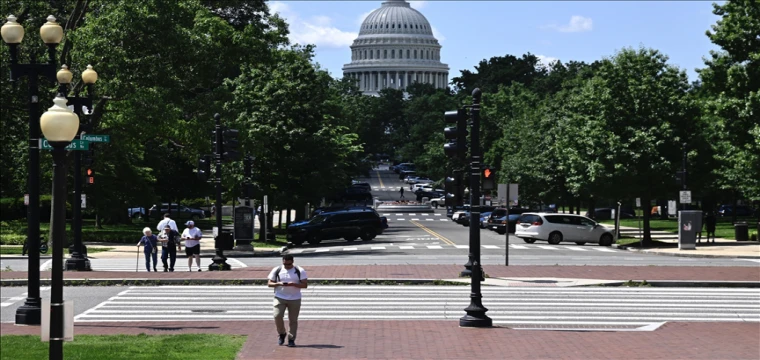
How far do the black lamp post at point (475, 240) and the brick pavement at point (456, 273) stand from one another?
28.2 feet

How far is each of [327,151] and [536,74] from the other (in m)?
136

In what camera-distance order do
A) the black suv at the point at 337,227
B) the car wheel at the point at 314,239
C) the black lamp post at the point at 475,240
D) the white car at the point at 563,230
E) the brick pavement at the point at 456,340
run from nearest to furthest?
the brick pavement at the point at 456,340 → the black lamp post at the point at 475,240 → the white car at the point at 563,230 → the black suv at the point at 337,227 → the car wheel at the point at 314,239

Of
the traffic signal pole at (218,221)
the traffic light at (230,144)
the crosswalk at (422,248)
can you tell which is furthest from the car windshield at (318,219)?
the traffic light at (230,144)

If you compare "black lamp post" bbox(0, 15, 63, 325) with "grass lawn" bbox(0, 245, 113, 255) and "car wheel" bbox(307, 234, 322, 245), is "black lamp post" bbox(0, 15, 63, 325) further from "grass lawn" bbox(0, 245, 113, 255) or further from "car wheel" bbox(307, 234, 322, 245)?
"car wheel" bbox(307, 234, 322, 245)

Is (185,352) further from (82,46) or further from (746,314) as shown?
(82,46)

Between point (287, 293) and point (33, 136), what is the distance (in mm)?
6097

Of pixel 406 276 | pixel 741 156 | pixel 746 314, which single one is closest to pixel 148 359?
pixel 746 314

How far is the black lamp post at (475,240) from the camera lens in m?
20.7

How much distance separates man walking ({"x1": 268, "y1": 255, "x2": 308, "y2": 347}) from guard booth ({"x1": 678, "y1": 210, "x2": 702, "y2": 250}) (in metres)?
33.8

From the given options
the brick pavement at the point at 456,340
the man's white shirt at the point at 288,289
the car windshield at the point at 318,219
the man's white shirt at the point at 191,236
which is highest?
the car windshield at the point at 318,219

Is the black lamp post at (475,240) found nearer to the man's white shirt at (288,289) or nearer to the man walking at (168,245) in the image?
the man's white shirt at (288,289)

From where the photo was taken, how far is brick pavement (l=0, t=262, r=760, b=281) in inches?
1221

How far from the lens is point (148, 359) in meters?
16.0

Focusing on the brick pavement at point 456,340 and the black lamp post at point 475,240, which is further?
the black lamp post at point 475,240
